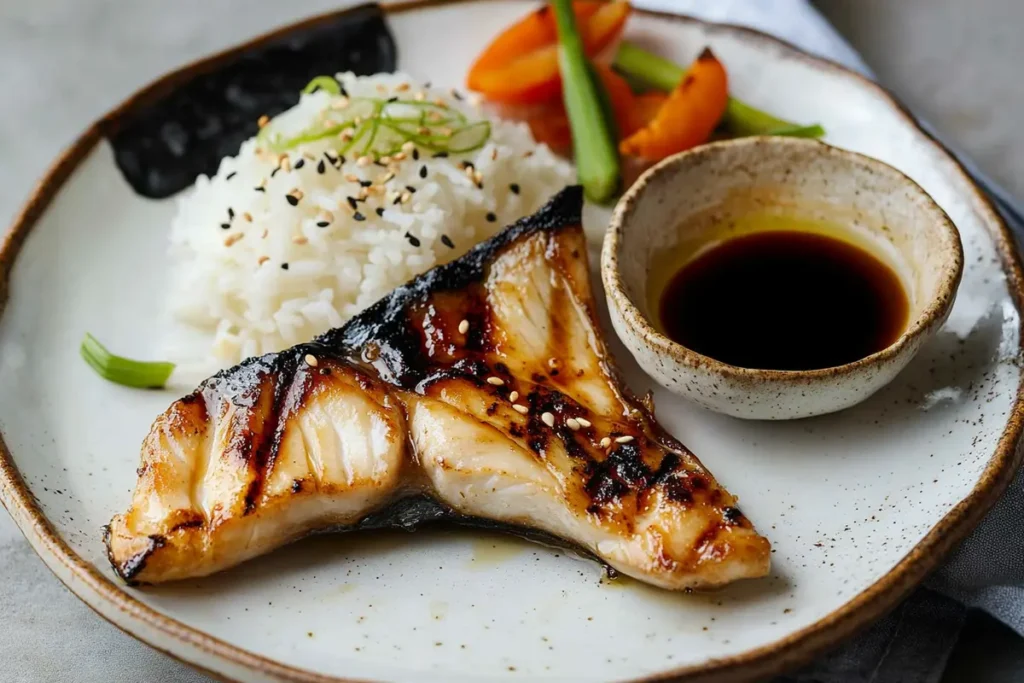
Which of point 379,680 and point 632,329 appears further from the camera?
point 632,329

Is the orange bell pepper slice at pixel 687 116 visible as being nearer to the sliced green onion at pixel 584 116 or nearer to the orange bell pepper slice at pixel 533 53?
the sliced green onion at pixel 584 116

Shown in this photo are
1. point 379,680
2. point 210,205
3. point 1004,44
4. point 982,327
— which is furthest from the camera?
point 1004,44

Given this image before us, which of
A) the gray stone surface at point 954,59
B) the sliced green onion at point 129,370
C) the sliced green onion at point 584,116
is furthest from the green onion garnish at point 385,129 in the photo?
the gray stone surface at point 954,59

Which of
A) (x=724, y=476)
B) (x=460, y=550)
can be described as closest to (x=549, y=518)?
(x=460, y=550)

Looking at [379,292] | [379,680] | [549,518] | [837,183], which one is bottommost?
[379,680]

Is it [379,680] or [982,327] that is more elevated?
[982,327]

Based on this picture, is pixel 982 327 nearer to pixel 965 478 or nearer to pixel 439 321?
pixel 965 478

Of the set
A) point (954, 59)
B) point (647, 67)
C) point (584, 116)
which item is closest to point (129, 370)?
point (584, 116)
